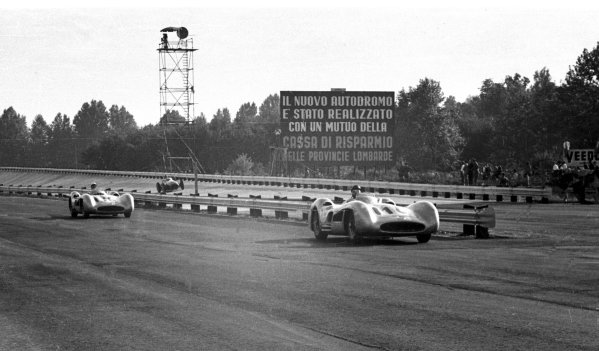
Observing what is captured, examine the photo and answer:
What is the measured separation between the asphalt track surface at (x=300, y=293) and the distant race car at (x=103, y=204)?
8.73m

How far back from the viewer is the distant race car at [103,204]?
30.1 m

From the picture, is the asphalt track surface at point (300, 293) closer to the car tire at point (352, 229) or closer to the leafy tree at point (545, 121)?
the car tire at point (352, 229)

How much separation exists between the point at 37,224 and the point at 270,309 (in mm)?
18887

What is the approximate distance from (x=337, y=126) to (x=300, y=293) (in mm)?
37895

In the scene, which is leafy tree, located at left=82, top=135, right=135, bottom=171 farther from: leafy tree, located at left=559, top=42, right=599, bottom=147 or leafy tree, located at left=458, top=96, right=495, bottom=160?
leafy tree, located at left=559, top=42, right=599, bottom=147

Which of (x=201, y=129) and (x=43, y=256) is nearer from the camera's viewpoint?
(x=43, y=256)

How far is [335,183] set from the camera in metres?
53.3

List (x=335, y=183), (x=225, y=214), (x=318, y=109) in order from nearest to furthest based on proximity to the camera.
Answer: (x=225, y=214)
(x=318, y=109)
(x=335, y=183)

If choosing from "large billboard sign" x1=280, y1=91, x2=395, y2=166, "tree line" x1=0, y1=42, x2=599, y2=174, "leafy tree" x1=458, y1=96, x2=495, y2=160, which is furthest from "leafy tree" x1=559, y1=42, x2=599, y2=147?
"large billboard sign" x1=280, y1=91, x2=395, y2=166

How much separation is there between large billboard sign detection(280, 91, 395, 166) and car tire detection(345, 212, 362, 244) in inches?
1138

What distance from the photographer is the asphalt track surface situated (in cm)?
820

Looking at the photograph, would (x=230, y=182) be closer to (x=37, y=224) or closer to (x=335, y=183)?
(x=335, y=183)

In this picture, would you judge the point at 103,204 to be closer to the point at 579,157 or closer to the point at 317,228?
the point at 317,228

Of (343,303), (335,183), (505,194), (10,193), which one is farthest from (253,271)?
(10,193)
